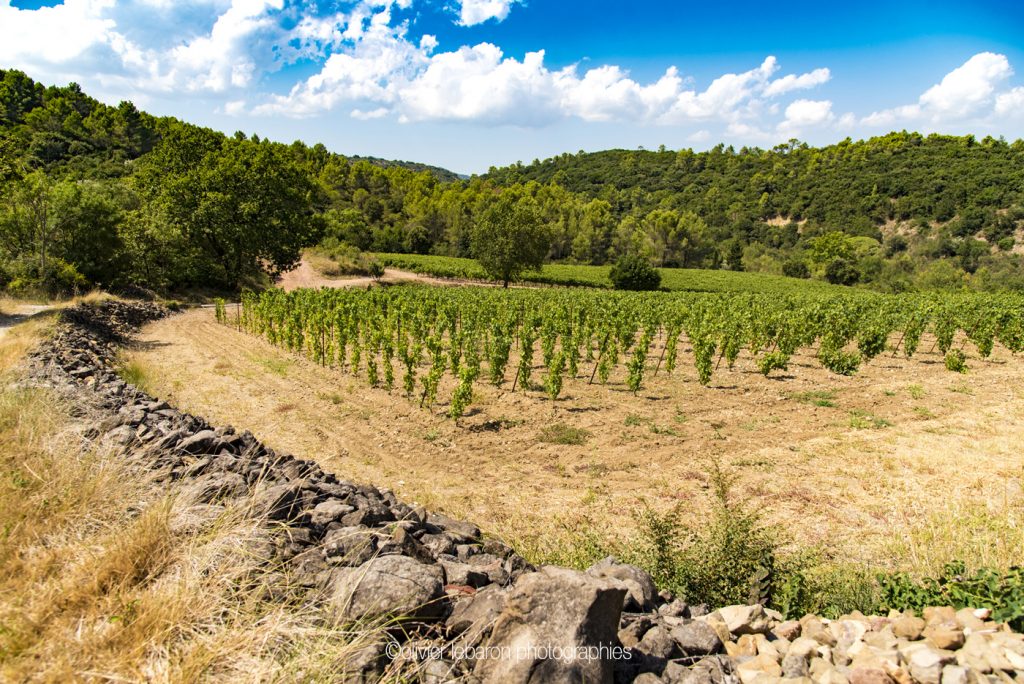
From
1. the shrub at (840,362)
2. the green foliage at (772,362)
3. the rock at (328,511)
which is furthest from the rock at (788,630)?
the shrub at (840,362)

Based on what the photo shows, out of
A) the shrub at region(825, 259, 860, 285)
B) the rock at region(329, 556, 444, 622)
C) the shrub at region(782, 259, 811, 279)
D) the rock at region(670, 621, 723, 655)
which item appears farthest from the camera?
the shrub at region(782, 259, 811, 279)

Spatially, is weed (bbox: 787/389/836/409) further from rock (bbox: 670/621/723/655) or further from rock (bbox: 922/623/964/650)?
rock (bbox: 670/621/723/655)

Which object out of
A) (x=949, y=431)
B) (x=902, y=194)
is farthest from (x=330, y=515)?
(x=902, y=194)

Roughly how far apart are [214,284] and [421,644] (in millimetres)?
35231

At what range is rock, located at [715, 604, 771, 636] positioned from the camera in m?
3.48

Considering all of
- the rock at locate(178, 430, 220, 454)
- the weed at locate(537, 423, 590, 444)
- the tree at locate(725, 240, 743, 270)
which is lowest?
the weed at locate(537, 423, 590, 444)

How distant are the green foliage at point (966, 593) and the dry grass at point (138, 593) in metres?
3.91

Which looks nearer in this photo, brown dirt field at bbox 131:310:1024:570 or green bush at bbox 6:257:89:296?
brown dirt field at bbox 131:310:1024:570

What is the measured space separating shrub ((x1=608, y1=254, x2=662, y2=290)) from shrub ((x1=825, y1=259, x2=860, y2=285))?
32168 mm

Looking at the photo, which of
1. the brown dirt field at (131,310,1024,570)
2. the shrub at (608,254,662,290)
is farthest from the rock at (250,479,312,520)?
the shrub at (608,254,662,290)

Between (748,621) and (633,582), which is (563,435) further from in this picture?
(748,621)

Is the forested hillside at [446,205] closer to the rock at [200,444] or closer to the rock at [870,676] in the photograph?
the rock at [200,444]

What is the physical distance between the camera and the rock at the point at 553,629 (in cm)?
260

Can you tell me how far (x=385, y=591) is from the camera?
3.04 metres
